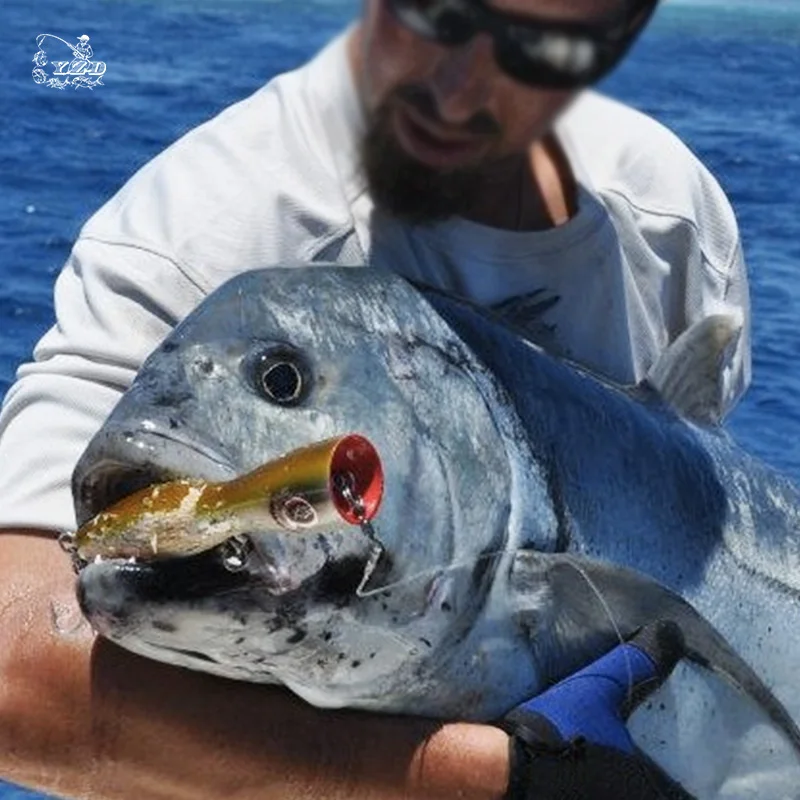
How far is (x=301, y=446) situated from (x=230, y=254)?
505 mm

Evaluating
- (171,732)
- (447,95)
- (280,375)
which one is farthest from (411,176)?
(171,732)

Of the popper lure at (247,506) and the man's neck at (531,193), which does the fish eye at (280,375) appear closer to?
the popper lure at (247,506)

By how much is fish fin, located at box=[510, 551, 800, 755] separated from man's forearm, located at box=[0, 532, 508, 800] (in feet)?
0.49

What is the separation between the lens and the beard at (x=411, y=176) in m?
2.11

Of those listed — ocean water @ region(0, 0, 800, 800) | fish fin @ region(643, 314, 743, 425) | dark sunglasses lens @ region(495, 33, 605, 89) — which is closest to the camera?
dark sunglasses lens @ region(495, 33, 605, 89)

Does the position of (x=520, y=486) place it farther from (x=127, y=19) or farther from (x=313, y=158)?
(x=127, y=19)

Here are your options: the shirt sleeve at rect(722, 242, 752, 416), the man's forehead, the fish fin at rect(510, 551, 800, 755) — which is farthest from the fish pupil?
the shirt sleeve at rect(722, 242, 752, 416)

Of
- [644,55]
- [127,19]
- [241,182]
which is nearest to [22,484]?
[241,182]

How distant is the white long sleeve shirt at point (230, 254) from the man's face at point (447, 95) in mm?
396

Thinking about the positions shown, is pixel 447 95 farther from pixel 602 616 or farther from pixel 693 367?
pixel 693 367

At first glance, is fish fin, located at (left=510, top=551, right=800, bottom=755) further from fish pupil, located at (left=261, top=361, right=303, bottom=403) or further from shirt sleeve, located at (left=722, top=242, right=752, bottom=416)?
shirt sleeve, located at (left=722, top=242, right=752, bottom=416)

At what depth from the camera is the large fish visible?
2229 mm

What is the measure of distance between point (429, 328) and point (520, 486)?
0.69 feet

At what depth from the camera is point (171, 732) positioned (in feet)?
8.37
